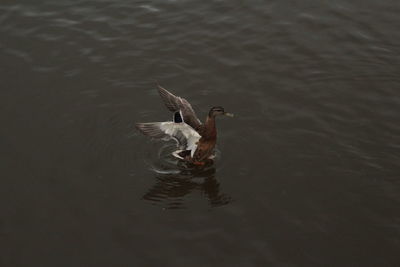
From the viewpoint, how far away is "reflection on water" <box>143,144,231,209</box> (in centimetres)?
991

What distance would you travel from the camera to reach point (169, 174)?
416 inches

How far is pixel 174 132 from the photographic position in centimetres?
1039

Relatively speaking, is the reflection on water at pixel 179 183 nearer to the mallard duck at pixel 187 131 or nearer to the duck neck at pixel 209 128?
the mallard duck at pixel 187 131

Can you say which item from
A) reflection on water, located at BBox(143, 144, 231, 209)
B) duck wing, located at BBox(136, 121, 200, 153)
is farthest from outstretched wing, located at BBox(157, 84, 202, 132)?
reflection on water, located at BBox(143, 144, 231, 209)

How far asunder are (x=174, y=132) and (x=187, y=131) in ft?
0.82

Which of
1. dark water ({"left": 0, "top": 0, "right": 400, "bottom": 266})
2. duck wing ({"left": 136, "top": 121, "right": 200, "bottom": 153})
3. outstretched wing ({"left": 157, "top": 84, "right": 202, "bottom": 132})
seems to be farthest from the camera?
outstretched wing ({"left": 157, "top": 84, "right": 202, "bottom": 132})

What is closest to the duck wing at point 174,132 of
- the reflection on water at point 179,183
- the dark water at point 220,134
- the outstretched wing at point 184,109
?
the outstretched wing at point 184,109

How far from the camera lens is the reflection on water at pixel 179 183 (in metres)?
9.91

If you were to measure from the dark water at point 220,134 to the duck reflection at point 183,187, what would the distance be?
0.03 m

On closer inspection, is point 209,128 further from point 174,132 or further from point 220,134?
point 220,134

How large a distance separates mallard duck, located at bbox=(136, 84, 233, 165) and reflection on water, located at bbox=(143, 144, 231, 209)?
0.68 ft

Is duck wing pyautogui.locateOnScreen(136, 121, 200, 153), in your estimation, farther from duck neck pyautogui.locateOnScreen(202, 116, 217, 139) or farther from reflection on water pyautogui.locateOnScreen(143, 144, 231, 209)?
reflection on water pyautogui.locateOnScreen(143, 144, 231, 209)

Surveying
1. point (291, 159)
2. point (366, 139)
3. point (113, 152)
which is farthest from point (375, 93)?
point (113, 152)

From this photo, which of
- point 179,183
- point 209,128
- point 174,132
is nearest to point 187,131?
point 174,132
